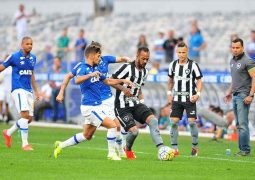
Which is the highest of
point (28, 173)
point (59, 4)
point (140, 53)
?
point (59, 4)

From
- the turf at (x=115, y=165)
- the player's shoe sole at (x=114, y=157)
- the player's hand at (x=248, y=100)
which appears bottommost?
the turf at (x=115, y=165)

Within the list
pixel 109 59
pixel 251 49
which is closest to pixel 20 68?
pixel 109 59

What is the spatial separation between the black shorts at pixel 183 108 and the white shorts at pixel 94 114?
8.03 feet

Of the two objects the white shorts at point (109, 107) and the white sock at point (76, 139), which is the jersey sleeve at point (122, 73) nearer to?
the white shorts at point (109, 107)

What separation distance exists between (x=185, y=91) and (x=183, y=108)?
0.36 meters

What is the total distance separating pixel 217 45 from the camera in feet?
129

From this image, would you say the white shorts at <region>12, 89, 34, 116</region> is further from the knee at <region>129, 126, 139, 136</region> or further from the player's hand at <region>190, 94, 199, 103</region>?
the player's hand at <region>190, 94, 199, 103</region>

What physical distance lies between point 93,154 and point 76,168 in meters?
3.53

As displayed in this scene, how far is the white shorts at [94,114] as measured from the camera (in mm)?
18891

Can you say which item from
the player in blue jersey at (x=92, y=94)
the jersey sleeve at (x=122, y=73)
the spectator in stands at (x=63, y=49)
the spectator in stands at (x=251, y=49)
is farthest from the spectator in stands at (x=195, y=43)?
the player in blue jersey at (x=92, y=94)

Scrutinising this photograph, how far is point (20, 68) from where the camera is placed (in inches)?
854

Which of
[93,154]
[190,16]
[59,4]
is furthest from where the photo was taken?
[59,4]

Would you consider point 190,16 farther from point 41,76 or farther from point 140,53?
point 140,53

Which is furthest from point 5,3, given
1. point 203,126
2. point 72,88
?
point 203,126
